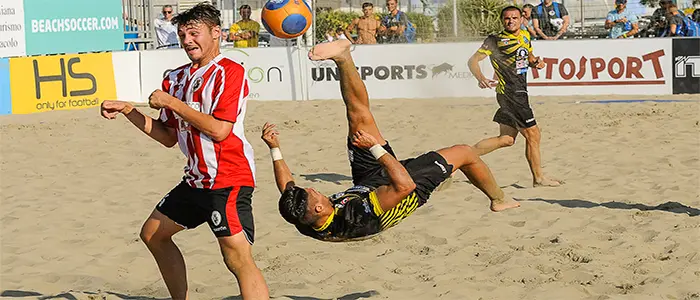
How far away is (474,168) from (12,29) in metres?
11.3

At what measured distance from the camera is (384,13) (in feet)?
59.2

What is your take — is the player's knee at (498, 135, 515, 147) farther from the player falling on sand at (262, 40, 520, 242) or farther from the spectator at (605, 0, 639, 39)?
the spectator at (605, 0, 639, 39)

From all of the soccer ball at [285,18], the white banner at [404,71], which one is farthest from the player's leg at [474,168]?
the white banner at [404,71]

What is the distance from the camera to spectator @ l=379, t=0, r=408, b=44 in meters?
17.6

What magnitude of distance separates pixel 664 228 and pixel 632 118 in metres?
6.68

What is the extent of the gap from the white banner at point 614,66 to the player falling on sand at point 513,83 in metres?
7.84

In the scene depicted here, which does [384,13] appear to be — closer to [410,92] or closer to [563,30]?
[410,92]

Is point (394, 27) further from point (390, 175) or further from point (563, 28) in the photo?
point (390, 175)

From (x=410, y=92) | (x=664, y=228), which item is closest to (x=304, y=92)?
(x=410, y=92)

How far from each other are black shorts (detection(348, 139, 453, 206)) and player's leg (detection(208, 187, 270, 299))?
0.98m

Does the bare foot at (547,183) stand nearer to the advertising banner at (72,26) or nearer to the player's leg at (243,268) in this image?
the player's leg at (243,268)

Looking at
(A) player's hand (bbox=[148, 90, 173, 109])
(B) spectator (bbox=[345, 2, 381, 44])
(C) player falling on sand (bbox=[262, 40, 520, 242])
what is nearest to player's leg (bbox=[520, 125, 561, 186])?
(C) player falling on sand (bbox=[262, 40, 520, 242])

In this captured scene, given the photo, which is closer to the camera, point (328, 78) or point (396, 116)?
point (396, 116)

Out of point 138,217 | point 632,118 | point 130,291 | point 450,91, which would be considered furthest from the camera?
point 450,91
